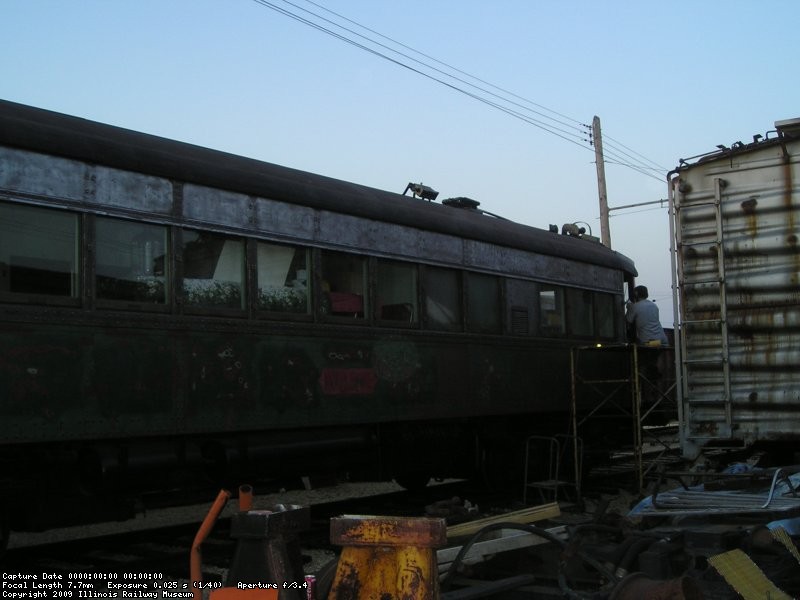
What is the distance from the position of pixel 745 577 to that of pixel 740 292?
455cm

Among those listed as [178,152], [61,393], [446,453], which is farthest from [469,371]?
[61,393]

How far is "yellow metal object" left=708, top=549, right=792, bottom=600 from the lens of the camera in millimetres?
4066

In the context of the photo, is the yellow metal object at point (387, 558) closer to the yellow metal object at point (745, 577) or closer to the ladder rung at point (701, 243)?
the yellow metal object at point (745, 577)

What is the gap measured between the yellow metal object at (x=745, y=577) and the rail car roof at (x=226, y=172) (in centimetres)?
440

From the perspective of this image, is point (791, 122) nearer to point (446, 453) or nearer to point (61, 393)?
point (446, 453)

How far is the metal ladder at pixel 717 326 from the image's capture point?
8.18 meters

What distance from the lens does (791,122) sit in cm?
790

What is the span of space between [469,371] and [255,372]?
2.79 meters

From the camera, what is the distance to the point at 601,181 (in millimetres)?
22984

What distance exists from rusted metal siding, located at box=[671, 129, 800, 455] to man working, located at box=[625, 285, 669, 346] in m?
3.42

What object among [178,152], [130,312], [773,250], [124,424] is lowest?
[124,424]

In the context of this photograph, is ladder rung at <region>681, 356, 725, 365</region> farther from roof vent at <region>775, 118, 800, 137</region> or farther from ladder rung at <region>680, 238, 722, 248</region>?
roof vent at <region>775, 118, 800, 137</region>

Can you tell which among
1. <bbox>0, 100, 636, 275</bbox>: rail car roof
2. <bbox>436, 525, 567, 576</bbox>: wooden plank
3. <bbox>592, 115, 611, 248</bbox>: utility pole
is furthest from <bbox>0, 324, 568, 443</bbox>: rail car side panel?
<bbox>592, 115, 611, 248</bbox>: utility pole

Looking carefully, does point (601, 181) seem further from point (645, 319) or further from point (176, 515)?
point (176, 515)
